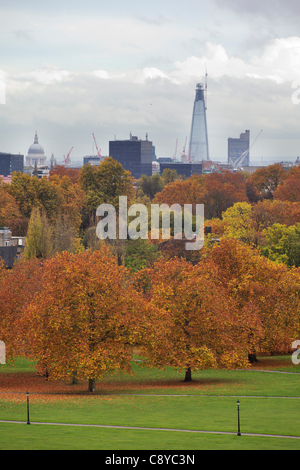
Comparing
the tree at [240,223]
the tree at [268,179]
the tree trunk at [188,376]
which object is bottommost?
the tree trunk at [188,376]

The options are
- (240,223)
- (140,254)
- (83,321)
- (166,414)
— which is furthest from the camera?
(240,223)

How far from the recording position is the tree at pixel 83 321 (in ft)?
115

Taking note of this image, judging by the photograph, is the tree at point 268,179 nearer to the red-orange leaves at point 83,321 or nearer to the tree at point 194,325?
the tree at point 194,325

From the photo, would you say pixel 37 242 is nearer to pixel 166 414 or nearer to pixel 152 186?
pixel 166 414

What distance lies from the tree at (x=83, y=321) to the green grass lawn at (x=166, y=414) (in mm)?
2042

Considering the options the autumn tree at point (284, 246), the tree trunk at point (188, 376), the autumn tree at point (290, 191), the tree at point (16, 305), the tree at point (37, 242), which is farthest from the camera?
the autumn tree at point (290, 191)

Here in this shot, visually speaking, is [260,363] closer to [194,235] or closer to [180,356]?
[180,356]

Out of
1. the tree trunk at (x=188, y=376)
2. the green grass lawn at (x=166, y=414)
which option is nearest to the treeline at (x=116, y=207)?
the tree trunk at (x=188, y=376)

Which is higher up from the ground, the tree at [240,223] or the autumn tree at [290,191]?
the autumn tree at [290,191]

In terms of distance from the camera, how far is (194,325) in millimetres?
40594

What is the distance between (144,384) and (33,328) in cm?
871

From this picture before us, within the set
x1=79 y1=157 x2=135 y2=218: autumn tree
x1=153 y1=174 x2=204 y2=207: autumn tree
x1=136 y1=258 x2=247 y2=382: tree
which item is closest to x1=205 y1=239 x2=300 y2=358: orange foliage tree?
x1=136 y1=258 x2=247 y2=382: tree

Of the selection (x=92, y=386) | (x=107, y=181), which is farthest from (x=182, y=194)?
(x=92, y=386)

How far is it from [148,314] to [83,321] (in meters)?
3.95
